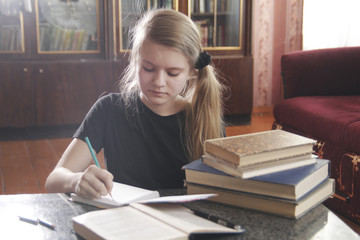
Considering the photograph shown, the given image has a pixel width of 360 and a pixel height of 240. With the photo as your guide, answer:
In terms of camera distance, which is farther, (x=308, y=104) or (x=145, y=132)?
(x=308, y=104)

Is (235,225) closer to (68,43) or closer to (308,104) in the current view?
(308,104)

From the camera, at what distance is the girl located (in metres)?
1.13

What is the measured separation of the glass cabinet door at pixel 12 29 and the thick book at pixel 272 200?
2926mm

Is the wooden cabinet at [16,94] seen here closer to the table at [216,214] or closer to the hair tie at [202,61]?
the hair tie at [202,61]

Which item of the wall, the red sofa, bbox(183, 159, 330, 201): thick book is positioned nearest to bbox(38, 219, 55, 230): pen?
bbox(183, 159, 330, 201): thick book

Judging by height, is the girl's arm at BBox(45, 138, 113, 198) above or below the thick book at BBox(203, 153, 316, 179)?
below

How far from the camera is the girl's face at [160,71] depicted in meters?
1.07

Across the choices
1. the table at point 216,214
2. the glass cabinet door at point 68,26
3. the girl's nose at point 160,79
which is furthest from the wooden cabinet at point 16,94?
the table at point 216,214

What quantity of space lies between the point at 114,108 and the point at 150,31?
24 cm

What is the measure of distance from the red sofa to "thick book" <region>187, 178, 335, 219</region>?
40.8 inches

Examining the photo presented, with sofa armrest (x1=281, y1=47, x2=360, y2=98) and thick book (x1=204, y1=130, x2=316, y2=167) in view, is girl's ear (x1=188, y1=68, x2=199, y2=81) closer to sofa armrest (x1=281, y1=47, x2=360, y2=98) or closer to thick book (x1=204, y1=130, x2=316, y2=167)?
thick book (x1=204, y1=130, x2=316, y2=167)

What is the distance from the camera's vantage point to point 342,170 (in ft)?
6.07

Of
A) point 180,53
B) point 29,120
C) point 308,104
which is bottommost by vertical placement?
point 29,120

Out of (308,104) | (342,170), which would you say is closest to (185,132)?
(342,170)
